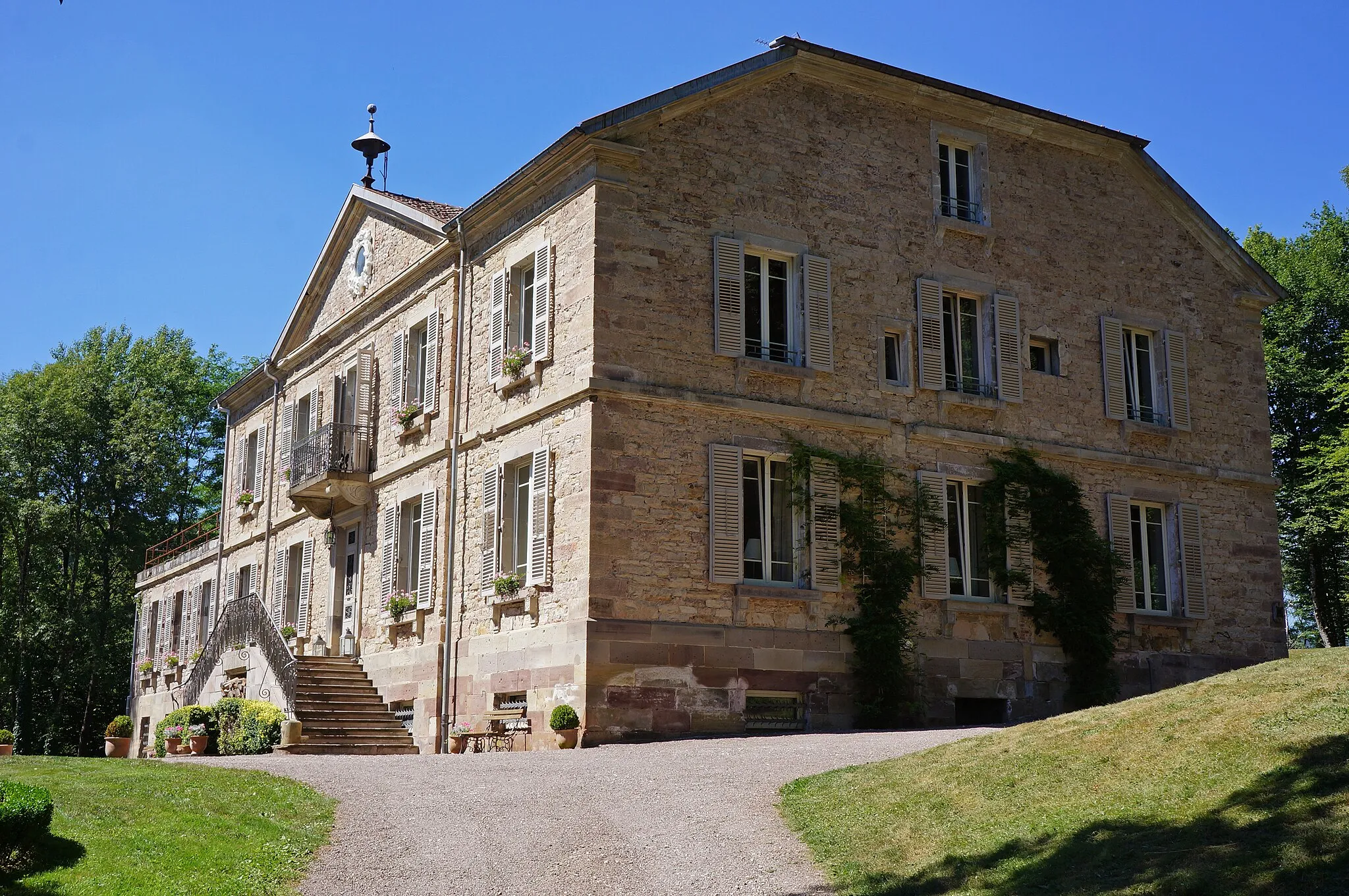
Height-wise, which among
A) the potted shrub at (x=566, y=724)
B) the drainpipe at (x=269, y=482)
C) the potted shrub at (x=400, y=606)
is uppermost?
the drainpipe at (x=269, y=482)

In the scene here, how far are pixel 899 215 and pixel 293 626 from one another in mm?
14463

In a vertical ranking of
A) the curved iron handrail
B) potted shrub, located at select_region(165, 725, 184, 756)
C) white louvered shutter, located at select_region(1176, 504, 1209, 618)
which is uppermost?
white louvered shutter, located at select_region(1176, 504, 1209, 618)

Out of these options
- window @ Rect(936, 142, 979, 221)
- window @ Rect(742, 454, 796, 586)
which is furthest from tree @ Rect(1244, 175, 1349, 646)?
window @ Rect(742, 454, 796, 586)

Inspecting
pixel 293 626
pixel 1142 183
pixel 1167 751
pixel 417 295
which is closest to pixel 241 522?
pixel 293 626

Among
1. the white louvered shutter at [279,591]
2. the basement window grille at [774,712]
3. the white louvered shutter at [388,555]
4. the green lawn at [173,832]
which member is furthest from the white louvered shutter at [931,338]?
the white louvered shutter at [279,591]

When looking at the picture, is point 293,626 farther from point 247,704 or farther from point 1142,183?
point 1142,183

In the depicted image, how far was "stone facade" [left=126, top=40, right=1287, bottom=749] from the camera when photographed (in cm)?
1877

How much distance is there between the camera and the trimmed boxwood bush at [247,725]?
20328 millimetres

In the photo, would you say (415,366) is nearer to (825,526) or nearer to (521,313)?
(521,313)

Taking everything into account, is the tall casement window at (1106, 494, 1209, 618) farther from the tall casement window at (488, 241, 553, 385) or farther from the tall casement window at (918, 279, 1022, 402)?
the tall casement window at (488, 241, 553, 385)

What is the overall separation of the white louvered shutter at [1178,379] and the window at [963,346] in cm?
382

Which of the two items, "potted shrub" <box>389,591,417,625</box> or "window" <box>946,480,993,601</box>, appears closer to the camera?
"window" <box>946,480,993,601</box>

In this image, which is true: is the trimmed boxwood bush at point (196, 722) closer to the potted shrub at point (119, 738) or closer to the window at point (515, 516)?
the potted shrub at point (119, 738)

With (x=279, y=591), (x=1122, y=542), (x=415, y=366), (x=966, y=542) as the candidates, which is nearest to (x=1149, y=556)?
(x=1122, y=542)
